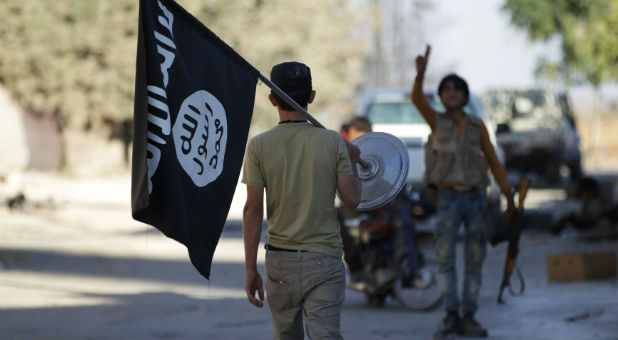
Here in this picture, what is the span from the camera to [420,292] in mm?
8711

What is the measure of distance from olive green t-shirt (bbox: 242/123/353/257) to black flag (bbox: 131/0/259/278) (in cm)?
25

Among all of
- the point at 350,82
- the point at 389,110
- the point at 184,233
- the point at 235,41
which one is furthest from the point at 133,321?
the point at 350,82

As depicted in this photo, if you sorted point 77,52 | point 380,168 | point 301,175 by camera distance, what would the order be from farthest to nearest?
point 77,52
point 380,168
point 301,175

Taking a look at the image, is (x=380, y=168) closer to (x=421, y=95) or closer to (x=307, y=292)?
(x=307, y=292)

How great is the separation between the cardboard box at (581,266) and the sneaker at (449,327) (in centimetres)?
333

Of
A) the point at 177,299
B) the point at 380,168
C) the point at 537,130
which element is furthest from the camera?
the point at 537,130

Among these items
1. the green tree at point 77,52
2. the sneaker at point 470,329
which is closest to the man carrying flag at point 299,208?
the sneaker at point 470,329

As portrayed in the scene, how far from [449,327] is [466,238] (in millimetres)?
638

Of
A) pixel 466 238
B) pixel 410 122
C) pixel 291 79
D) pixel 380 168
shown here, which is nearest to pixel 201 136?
pixel 291 79

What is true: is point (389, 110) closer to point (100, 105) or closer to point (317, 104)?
point (100, 105)

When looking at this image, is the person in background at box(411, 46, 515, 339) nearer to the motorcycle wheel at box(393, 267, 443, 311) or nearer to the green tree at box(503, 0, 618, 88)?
the motorcycle wheel at box(393, 267, 443, 311)

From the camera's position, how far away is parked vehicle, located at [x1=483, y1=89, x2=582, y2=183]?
27263mm

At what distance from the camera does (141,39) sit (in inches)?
165

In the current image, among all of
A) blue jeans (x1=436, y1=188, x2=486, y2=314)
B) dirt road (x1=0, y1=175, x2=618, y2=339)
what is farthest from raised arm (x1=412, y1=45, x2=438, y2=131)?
dirt road (x1=0, y1=175, x2=618, y2=339)
